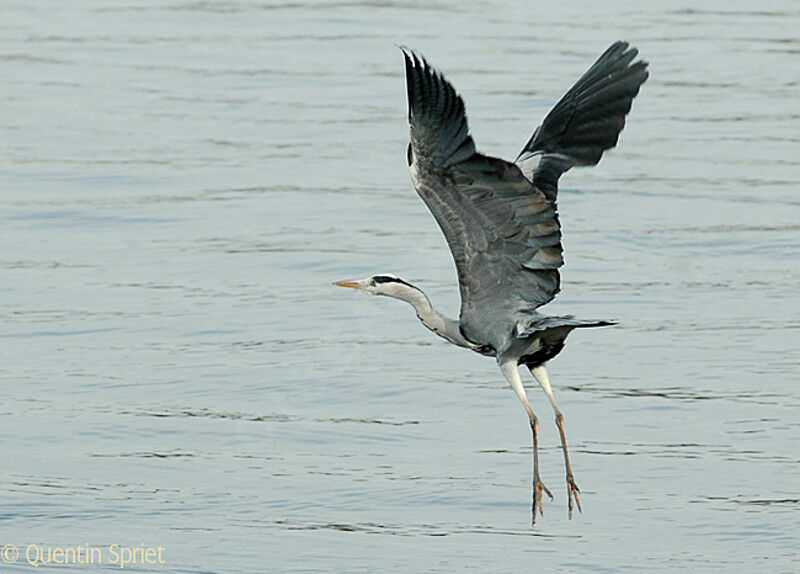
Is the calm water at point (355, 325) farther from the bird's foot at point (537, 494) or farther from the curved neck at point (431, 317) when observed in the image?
the curved neck at point (431, 317)

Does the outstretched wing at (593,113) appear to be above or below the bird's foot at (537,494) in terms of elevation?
above

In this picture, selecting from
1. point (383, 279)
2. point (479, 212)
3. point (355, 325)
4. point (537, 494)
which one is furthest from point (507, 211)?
point (355, 325)

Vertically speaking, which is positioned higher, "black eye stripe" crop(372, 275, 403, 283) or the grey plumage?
the grey plumage

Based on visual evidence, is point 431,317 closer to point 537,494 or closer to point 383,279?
point 383,279

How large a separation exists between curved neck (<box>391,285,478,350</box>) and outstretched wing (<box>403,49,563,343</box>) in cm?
10

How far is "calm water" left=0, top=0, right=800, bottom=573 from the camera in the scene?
9086 mm

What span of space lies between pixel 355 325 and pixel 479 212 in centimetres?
435

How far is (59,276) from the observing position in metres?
13.1

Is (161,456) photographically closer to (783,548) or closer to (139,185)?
(783,548)

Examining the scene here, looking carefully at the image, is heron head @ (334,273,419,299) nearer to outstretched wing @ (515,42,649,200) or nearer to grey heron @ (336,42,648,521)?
grey heron @ (336,42,648,521)

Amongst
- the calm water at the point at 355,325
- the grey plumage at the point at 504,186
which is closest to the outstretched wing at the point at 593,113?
the grey plumage at the point at 504,186

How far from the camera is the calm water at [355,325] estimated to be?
358 inches

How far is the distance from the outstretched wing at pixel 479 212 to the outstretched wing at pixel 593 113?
3.65 feet

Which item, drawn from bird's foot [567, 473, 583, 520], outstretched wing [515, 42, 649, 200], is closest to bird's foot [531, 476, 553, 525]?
bird's foot [567, 473, 583, 520]
